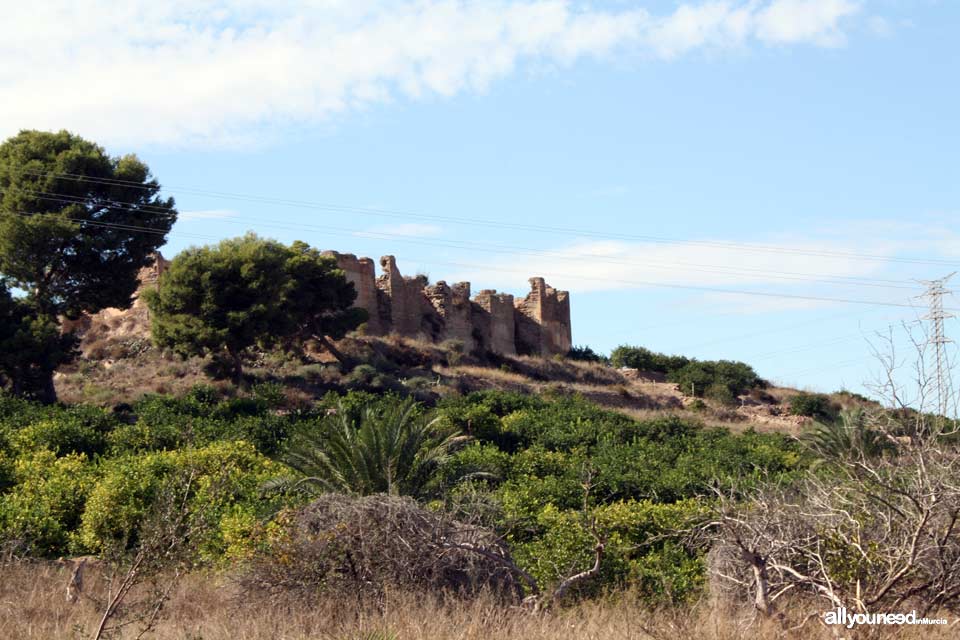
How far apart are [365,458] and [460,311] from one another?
28248 mm

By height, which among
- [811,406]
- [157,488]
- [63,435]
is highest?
[811,406]

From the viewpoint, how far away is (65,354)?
2433 centimetres

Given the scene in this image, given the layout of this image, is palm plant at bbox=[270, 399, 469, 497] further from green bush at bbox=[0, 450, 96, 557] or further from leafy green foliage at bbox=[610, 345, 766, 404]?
leafy green foliage at bbox=[610, 345, 766, 404]

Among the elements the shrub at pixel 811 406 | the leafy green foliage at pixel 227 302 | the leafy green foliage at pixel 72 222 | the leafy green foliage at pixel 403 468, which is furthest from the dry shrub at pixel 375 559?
the shrub at pixel 811 406

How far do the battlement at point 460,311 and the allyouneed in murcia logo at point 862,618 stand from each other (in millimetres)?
27447

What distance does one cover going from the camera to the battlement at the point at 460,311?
120ft

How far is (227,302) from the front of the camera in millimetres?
26781

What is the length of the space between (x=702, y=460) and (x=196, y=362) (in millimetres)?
14273

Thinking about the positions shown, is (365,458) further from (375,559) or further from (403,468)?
(375,559)

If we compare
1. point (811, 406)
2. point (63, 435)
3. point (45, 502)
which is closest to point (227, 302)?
point (63, 435)

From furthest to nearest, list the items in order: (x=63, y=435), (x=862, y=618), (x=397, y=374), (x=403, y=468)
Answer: (x=397, y=374) → (x=63, y=435) → (x=403, y=468) → (x=862, y=618)

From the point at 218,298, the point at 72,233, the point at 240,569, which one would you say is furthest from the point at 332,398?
the point at 240,569

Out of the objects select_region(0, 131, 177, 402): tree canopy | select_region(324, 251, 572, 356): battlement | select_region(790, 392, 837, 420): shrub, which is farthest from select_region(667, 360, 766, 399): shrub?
select_region(0, 131, 177, 402): tree canopy

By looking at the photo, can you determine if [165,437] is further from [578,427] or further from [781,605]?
[781,605]
